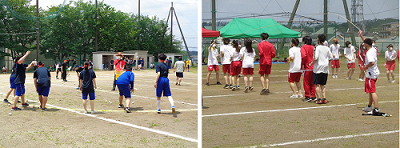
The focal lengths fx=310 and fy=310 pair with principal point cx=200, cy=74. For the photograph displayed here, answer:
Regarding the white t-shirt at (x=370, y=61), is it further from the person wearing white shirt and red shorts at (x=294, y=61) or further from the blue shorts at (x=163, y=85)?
the blue shorts at (x=163, y=85)

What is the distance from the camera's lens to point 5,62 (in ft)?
27.1

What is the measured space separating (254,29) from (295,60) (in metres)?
1.03

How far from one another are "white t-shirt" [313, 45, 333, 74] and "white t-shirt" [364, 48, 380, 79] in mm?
837

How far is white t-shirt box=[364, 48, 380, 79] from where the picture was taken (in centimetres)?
418

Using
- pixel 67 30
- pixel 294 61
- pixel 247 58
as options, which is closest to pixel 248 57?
pixel 247 58

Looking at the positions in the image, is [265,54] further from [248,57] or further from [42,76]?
[42,76]

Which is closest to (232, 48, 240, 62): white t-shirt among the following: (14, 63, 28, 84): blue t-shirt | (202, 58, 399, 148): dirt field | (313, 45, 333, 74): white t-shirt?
(202, 58, 399, 148): dirt field

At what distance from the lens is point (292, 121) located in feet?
14.5

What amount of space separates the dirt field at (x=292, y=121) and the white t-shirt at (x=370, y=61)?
0.66 meters

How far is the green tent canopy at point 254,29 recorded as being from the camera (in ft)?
15.8

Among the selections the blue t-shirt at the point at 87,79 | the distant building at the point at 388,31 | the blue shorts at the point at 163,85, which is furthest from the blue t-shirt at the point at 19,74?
the distant building at the point at 388,31

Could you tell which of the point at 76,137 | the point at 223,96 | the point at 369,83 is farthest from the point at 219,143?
the point at 223,96

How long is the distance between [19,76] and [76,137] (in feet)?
9.48

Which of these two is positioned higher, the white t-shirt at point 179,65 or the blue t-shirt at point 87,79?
the white t-shirt at point 179,65
